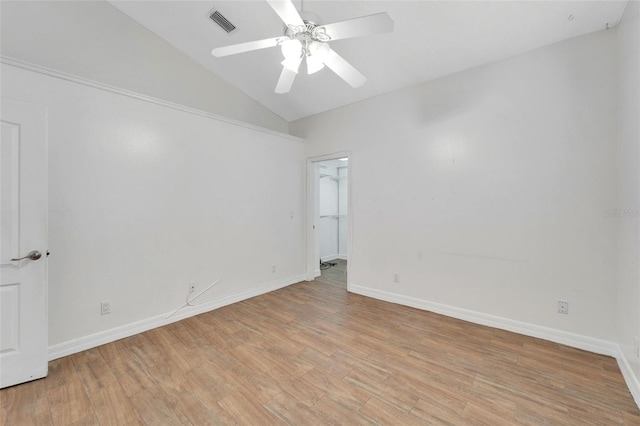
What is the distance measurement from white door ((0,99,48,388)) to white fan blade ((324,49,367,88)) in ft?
7.51

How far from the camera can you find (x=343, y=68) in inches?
74.3

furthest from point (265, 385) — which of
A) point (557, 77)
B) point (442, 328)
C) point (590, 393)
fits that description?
point (557, 77)

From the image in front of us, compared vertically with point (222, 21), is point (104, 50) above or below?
below

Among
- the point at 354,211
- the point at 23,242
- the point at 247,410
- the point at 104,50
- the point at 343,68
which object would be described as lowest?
the point at 247,410

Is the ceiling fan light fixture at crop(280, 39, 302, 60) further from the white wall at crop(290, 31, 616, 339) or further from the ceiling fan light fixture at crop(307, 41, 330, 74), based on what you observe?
the white wall at crop(290, 31, 616, 339)

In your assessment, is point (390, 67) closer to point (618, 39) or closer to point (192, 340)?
point (618, 39)

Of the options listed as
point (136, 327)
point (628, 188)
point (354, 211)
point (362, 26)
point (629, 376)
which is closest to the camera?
point (362, 26)

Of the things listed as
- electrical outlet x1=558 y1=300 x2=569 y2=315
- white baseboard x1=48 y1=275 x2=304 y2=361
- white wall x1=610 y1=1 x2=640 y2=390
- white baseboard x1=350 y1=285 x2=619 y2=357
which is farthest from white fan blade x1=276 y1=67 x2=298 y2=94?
electrical outlet x1=558 y1=300 x2=569 y2=315

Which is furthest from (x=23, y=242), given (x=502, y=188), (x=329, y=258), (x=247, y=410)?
(x=329, y=258)

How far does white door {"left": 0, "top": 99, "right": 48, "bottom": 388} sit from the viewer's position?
6.13 ft

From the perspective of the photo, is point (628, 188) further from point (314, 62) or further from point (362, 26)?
point (314, 62)

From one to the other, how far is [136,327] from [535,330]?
4137 mm

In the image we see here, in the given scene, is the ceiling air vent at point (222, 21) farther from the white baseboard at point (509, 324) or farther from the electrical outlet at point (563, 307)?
the electrical outlet at point (563, 307)

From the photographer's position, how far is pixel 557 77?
8.02 ft
